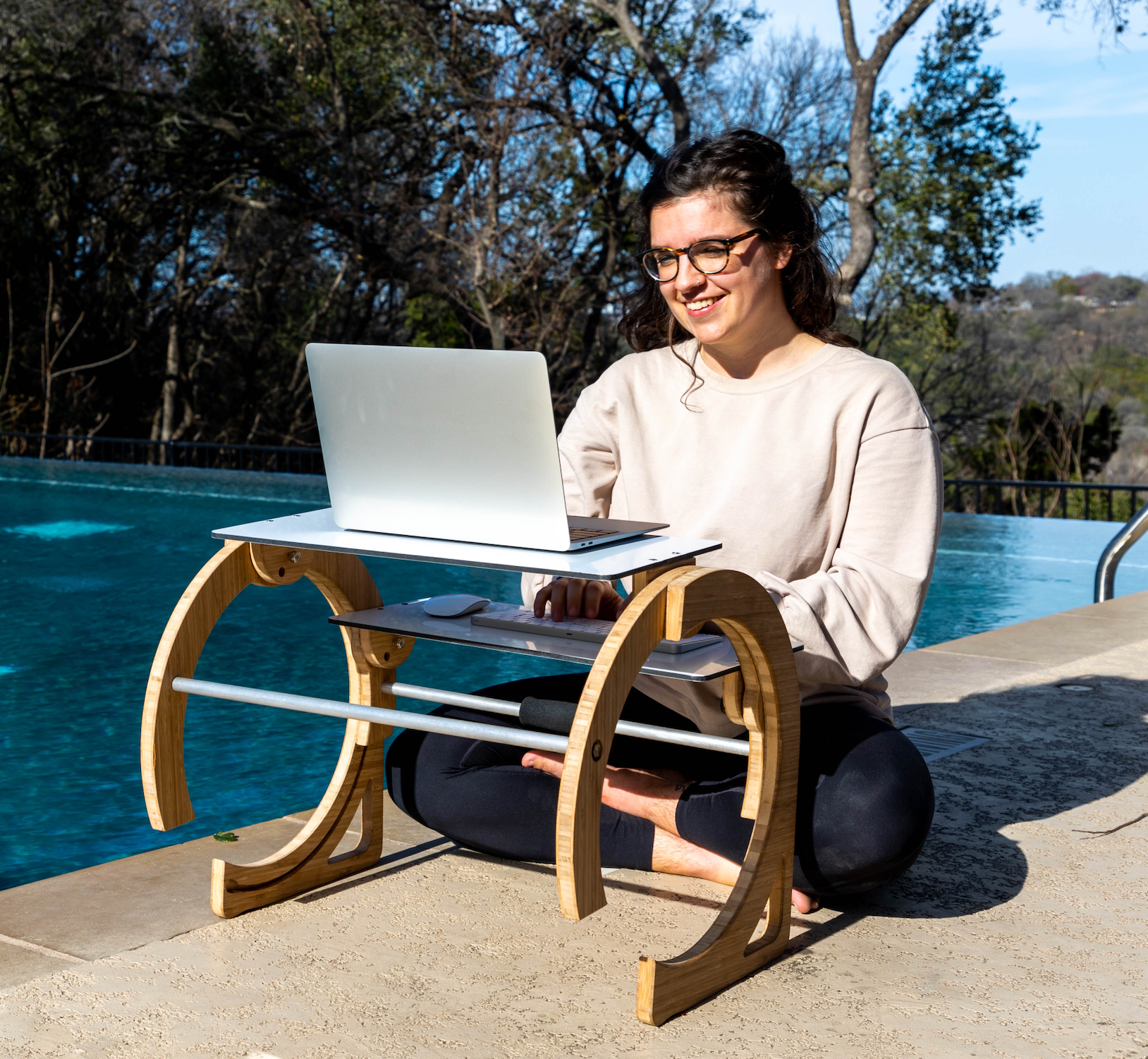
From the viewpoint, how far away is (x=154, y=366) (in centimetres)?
1505

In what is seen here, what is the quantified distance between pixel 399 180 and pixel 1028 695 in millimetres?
11182

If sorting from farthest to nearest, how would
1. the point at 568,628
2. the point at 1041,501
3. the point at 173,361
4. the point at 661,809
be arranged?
the point at 173,361 → the point at 1041,501 → the point at 661,809 → the point at 568,628

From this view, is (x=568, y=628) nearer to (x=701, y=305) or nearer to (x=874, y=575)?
(x=874, y=575)

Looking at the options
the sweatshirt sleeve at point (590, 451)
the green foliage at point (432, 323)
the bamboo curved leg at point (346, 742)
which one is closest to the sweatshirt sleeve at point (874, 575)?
the sweatshirt sleeve at point (590, 451)

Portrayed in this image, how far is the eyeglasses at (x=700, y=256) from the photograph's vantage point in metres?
1.82

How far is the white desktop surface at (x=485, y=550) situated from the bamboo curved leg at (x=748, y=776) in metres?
0.05

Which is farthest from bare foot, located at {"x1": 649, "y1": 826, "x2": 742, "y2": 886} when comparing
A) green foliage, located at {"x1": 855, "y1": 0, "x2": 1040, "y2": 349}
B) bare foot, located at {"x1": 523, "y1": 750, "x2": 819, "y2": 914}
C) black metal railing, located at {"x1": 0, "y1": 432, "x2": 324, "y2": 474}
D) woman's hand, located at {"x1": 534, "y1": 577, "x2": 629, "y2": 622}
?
green foliage, located at {"x1": 855, "y1": 0, "x2": 1040, "y2": 349}

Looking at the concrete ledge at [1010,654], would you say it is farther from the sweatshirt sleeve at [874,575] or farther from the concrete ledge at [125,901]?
the concrete ledge at [125,901]

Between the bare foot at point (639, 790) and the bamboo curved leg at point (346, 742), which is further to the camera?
the bare foot at point (639, 790)

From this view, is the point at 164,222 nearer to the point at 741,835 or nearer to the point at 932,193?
the point at 932,193

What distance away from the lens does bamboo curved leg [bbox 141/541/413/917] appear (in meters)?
1.70

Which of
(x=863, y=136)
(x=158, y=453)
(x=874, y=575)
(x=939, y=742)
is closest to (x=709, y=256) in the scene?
(x=874, y=575)

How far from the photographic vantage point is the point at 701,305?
1.87 meters

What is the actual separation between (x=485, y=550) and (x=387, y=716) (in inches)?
13.2
